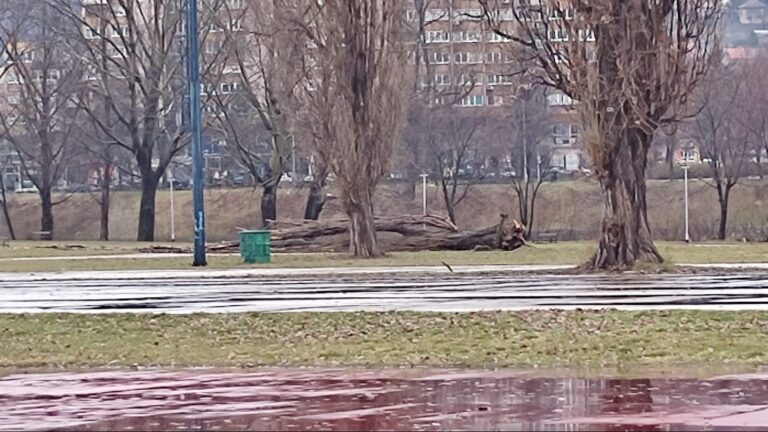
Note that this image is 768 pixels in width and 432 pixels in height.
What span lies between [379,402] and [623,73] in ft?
71.6

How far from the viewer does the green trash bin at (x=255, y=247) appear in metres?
43.3

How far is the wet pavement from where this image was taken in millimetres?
23686

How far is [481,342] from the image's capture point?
17750 mm

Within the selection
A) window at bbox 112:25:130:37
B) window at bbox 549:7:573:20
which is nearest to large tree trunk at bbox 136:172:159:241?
window at bbox 112:25:130:37

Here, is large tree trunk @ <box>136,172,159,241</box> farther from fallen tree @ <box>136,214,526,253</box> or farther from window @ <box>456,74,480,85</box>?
fallen tree @ <box>136,214,526,253</box>

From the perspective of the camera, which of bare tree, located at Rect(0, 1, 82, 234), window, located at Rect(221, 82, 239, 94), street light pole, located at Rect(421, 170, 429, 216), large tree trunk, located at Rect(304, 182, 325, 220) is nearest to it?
large tree trunk, located at Rect(304, 182, 325, 220)

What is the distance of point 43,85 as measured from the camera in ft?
260

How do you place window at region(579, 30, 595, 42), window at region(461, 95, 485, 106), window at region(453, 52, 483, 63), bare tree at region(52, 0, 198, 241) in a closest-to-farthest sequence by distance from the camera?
window at region(579, 30, 595, 42) < bare tree at region(52, 0, 198, 241) < window at region(453, 52, 483, 63) < window at region(461, 95, 485, 106)

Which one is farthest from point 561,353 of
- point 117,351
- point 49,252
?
point 49,252

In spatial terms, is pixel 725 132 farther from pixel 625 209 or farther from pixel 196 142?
pixel 625 209

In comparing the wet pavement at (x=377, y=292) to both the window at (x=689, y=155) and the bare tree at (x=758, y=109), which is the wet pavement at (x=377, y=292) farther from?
the window at (x=689, y=155)

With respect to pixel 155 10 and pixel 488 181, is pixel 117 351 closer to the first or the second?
pixel 155 10

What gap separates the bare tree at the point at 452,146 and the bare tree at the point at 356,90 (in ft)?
111

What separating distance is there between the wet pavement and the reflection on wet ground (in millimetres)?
7699
